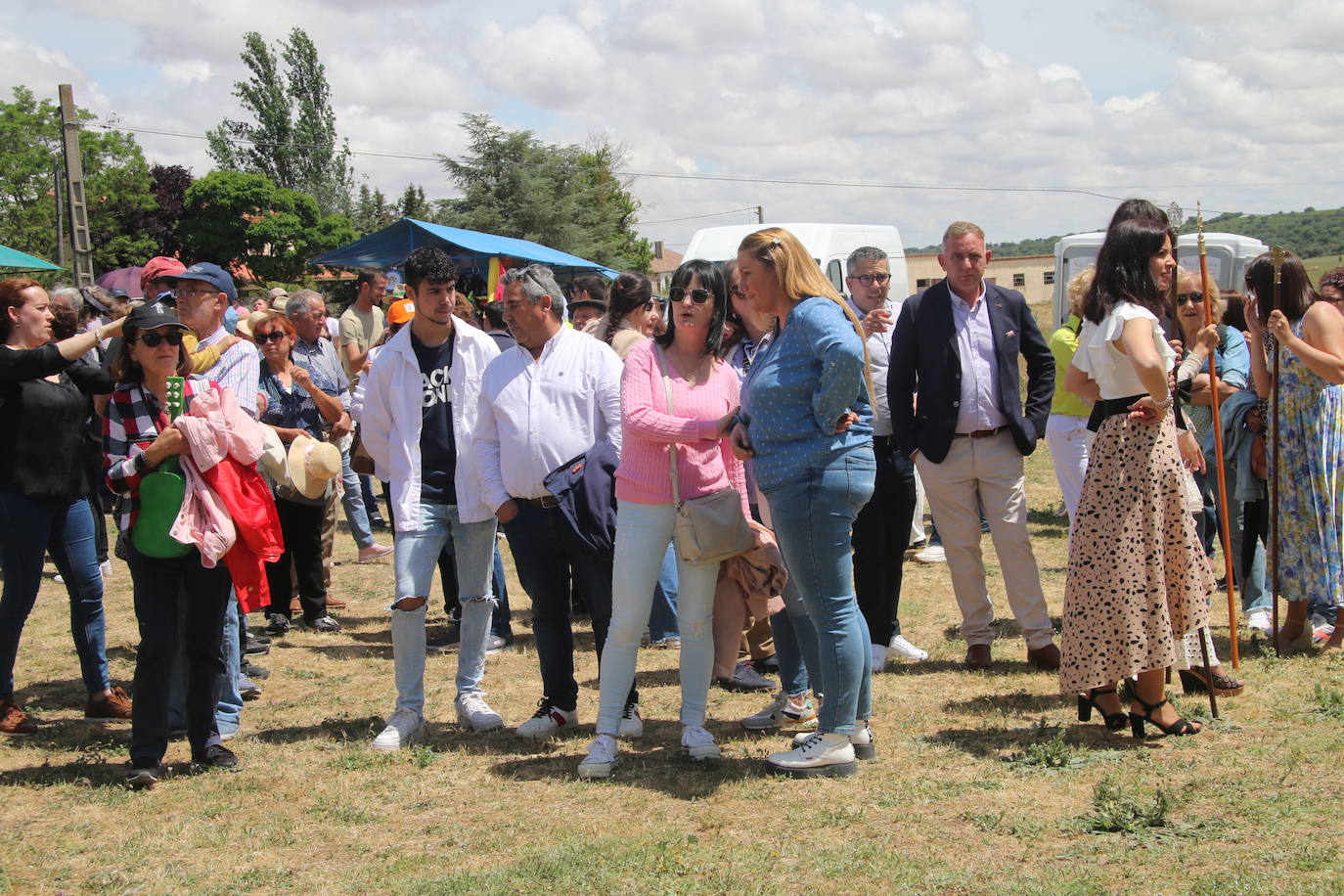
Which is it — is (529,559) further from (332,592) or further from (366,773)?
(332,592)

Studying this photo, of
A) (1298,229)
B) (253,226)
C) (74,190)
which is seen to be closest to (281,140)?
(253,226)

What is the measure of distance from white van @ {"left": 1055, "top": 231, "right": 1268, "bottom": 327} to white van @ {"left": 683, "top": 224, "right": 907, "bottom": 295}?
212 cm

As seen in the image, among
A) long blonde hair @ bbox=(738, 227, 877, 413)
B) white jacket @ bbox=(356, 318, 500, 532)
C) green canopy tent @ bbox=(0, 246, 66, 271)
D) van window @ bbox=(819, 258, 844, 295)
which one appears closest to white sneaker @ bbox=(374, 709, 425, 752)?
white jacket @ bbox=(356, 318, 500, 532)

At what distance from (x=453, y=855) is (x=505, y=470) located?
66.1 inches

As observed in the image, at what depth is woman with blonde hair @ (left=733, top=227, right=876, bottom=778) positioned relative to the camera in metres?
4.16

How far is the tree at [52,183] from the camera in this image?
1726 inches

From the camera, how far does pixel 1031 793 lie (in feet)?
13.8

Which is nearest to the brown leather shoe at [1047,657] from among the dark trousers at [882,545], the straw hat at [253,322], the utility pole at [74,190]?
the dark trousers at [882,545]

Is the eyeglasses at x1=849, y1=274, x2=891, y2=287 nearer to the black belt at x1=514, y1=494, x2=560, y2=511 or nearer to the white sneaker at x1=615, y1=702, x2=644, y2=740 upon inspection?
the black belt at x1=514, y1=494, x2=560, y2=511

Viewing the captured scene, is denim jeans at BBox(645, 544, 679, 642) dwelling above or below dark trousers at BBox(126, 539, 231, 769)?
below

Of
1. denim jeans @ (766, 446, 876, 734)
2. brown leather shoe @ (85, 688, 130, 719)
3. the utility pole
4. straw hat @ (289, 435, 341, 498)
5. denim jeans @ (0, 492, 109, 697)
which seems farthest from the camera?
the utility pole

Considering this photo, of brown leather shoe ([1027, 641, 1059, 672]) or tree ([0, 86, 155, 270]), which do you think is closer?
brown leather shoe ([1027, 641, 1059, 672])

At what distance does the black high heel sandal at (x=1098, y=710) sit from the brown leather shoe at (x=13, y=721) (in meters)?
4.84

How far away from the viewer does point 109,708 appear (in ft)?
19.0
